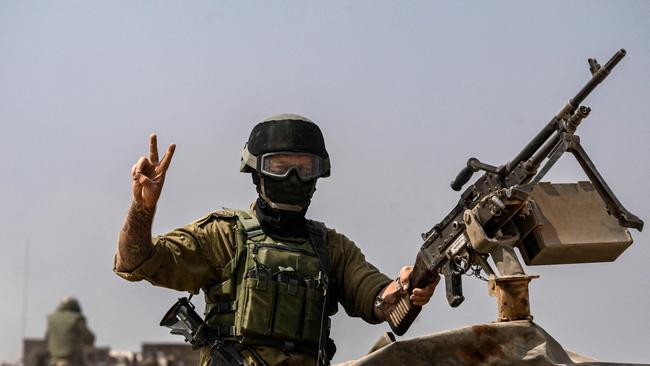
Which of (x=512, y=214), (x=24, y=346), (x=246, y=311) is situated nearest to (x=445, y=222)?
(x=512, y=214)

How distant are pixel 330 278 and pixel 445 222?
1.02 meters

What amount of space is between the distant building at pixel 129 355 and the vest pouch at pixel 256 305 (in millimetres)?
1011

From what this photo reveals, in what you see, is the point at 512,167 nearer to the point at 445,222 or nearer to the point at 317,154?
the point at 445,222

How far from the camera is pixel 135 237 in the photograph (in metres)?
8.63

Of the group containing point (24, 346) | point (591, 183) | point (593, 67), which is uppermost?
point (593, 67)

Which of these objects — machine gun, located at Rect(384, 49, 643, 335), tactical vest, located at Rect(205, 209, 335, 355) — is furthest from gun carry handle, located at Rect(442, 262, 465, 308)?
tactical vest, located at Rect(205, 209, 335, 355)

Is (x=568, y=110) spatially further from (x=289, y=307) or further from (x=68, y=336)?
(x=68, y=336)

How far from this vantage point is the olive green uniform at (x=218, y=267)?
894cm

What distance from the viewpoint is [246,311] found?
890 cm

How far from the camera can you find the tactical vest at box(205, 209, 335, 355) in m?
8.92

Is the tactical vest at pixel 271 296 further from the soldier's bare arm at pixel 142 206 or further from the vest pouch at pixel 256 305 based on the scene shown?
the soldier's bare arm at pixel 142 206

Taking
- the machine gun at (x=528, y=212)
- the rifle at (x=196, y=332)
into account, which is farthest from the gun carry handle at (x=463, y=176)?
the rifle at (x=196, y=332)

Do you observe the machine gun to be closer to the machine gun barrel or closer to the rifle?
the machine gun barrel

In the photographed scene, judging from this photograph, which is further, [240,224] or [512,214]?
[240,224]
